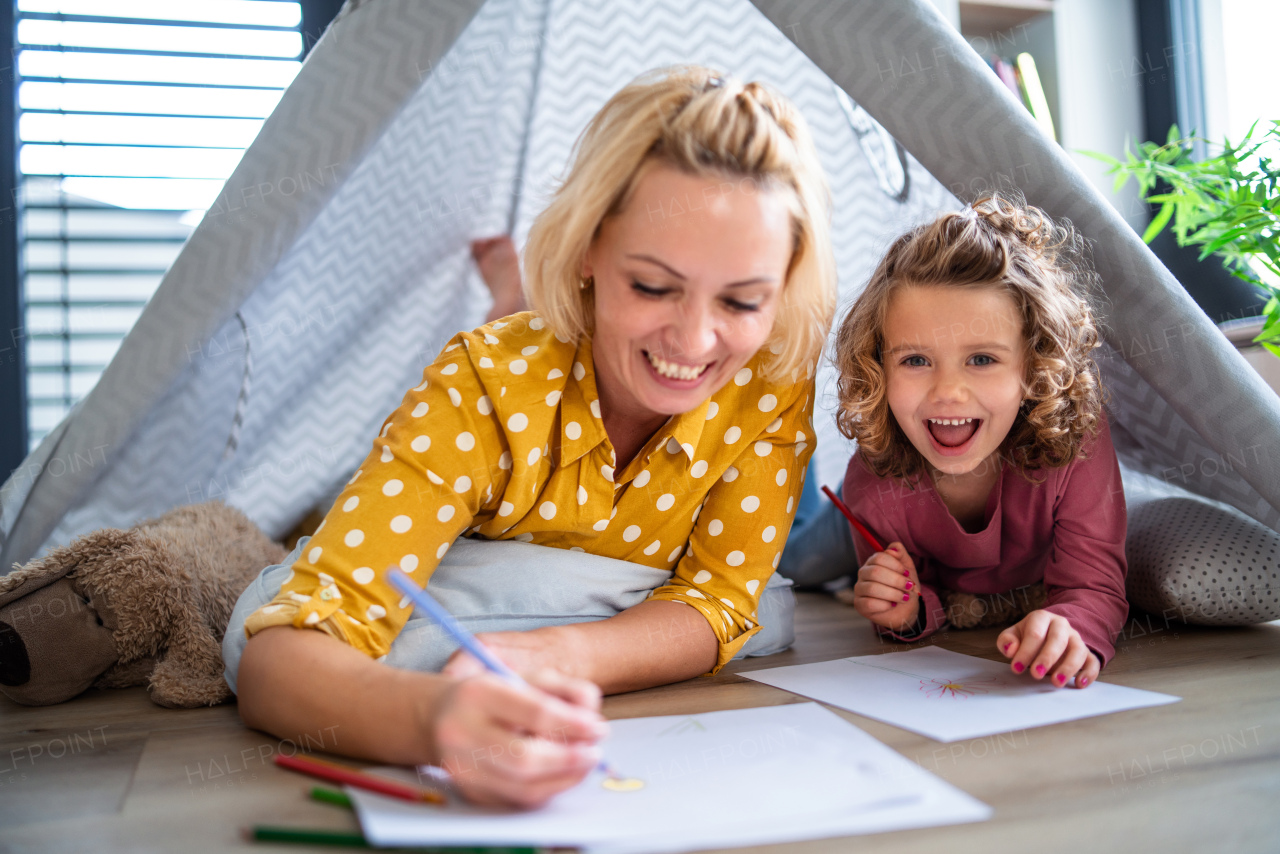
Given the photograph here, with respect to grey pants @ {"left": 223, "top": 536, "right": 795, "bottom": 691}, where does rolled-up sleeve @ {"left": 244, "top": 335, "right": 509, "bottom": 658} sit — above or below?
above

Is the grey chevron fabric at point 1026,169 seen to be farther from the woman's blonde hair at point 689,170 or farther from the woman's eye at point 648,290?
the woman's eye at point 648,290

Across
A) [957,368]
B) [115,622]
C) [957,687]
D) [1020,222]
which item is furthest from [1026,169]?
[115,622]

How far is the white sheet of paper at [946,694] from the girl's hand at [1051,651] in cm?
1

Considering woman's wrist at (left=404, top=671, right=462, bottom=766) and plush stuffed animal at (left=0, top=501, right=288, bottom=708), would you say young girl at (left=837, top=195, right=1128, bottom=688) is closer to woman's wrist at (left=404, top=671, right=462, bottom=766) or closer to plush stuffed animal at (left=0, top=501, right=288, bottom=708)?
woman's wrist at (left=404, top=671, right=462, bottom=766)

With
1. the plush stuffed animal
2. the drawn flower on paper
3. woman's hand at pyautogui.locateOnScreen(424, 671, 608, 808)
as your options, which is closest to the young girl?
the drawn flower on paper

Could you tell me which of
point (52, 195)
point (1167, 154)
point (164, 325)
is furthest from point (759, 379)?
point (52, 195)

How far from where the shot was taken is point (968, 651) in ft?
3.26

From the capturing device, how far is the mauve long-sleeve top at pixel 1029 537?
0.97m

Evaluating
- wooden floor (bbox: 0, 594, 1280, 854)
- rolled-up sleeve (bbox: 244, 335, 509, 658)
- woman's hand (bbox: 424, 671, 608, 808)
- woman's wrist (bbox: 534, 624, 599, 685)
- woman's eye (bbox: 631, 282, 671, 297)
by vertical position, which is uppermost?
Result: woman's eye (bbox: 631, 282, 671, 297)

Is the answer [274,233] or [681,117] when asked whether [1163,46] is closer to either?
[681,117]

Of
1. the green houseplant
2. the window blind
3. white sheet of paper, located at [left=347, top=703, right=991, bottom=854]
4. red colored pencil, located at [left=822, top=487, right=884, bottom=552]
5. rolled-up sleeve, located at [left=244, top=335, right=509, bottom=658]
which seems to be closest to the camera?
white sheet of paper, located at [left=347, top=703, right=991, bottom=854]

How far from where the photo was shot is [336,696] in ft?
2.06

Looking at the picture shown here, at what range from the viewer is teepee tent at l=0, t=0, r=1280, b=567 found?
0.94m

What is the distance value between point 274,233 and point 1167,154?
149 cm
